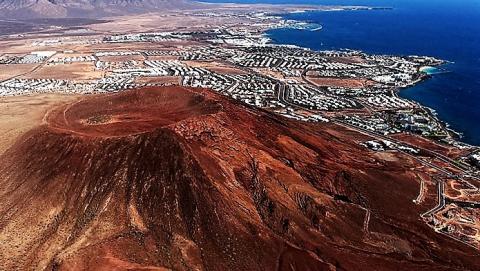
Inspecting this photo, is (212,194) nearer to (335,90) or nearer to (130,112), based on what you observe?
(130,112)

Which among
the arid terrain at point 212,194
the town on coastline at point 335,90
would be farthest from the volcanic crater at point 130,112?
the town on coastline at point 335,90

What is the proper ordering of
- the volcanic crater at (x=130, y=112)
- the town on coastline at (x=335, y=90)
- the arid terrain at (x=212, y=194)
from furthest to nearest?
1. the town on coastline at (x=335, y=90)
2. the volcanic crater at (x=130, y=112)
3. the arid terrain at (x=212, y=194)

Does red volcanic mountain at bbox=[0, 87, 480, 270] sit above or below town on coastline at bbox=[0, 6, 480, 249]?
above

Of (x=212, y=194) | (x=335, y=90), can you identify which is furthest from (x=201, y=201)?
(x=335, y=90)

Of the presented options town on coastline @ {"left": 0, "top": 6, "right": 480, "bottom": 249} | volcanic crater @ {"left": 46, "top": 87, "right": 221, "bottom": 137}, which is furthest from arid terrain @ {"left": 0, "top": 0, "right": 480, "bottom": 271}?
town on coastline @ {"left": 0, "top": 6, "right": 480, "bottom": 249}

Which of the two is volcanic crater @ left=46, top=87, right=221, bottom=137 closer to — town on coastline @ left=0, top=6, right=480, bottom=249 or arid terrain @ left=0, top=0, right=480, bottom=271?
arid terrain @ left=0, top=0, right=480, bottom=271

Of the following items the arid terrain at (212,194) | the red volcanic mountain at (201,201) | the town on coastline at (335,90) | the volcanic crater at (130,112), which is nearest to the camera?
the red volcanic mountain at (201,201)

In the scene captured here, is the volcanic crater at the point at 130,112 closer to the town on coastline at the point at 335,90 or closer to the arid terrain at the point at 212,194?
the arid terrain at the point at 212,194

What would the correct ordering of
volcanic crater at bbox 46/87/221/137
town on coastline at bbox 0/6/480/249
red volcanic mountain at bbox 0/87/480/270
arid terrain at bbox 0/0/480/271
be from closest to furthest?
1. red volcanic mountain at bbox 0/87/480/270
2. arid terrain at bbox 0/0/480/271
3. volcanic crater at bbox 46/87/221/137
4. town on coastline at bbox 0/6/480/249

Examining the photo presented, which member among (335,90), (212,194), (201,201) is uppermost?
(212,194)
